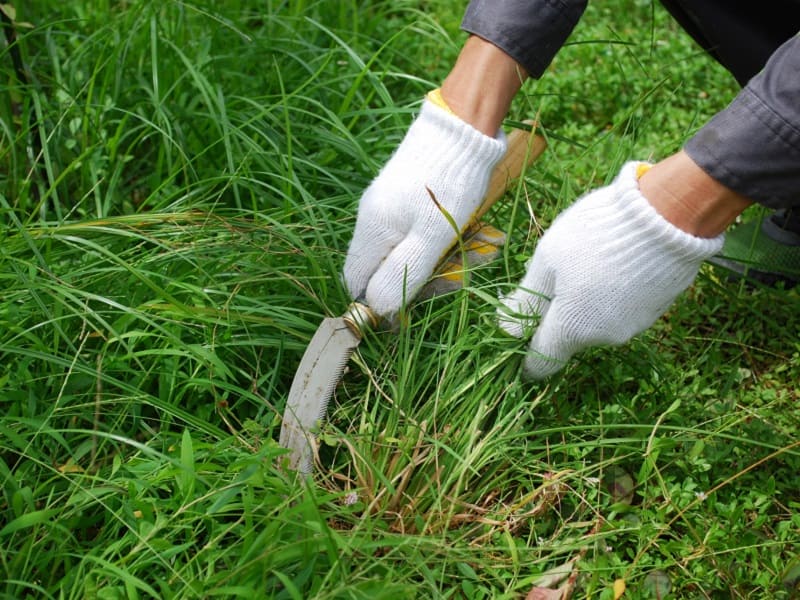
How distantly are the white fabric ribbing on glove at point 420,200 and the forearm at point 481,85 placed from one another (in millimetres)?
34

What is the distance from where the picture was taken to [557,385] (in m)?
1.74

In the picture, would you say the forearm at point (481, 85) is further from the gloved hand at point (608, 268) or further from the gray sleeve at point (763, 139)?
the gray sleeve at point (763, 139)

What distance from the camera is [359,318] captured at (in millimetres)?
1687

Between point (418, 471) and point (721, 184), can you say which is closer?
point (721, 184)

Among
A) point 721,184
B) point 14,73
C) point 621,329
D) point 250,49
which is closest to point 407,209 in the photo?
point 621,329

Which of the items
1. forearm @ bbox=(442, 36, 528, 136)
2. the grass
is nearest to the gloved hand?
the grass

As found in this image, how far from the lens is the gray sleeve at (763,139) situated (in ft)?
4.57

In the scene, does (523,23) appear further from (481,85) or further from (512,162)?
(512,162)

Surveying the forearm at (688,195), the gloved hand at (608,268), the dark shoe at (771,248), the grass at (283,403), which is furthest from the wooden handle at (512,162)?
the dark shoe at (771,248)

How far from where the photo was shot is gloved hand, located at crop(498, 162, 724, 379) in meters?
1.49

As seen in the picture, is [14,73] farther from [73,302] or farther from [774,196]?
[774,196]

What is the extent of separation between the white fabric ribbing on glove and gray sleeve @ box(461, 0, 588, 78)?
0.17 meters

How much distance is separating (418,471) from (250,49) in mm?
1305

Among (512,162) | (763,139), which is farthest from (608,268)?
(512,162)
